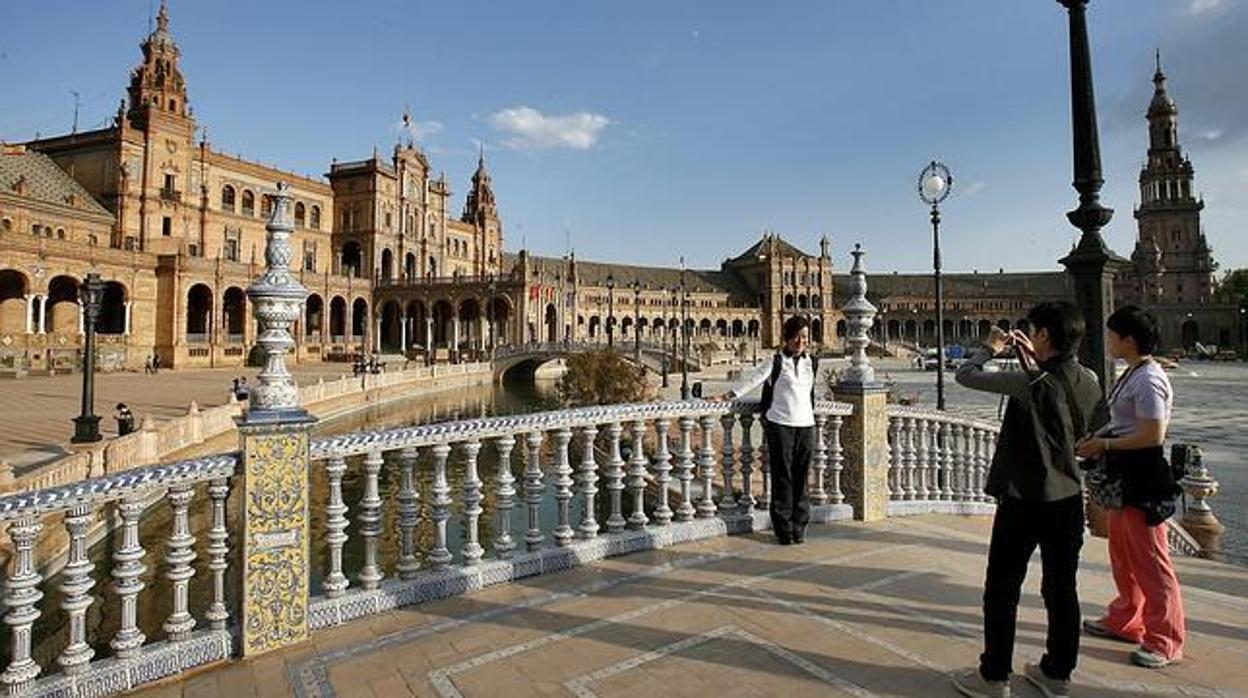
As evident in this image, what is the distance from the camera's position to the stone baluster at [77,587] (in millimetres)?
3053

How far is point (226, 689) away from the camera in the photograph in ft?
10.7

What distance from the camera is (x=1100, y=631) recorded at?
3.71m

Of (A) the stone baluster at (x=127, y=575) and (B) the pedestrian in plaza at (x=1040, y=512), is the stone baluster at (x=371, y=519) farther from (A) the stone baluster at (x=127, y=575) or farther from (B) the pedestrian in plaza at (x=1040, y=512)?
(B) the pedestrian in plaza at (x=1040, y=512)

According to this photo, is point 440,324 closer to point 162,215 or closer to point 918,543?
point 162,215

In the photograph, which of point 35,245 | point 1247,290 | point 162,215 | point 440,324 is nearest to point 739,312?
point 440,324

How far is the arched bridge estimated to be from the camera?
49.2m

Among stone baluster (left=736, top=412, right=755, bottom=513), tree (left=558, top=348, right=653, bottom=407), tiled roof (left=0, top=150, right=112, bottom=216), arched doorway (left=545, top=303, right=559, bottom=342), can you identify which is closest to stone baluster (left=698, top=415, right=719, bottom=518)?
stone baluster (left=736, top=412, right=755, bottom=513)

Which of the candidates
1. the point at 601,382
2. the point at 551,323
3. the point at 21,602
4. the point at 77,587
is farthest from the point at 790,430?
the point at 551,323

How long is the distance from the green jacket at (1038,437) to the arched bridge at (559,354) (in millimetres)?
43723

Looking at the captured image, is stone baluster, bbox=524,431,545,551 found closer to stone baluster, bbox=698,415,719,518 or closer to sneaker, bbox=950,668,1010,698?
stone baluster, bbox=698,415,719,518

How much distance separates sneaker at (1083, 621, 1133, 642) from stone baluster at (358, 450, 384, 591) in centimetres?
408

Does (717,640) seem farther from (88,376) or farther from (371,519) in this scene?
(88,376)

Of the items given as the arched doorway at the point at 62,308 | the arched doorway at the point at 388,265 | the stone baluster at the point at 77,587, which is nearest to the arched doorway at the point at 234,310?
the arched doorway at the point at 62,308

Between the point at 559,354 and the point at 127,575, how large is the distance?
45433 millimetres
